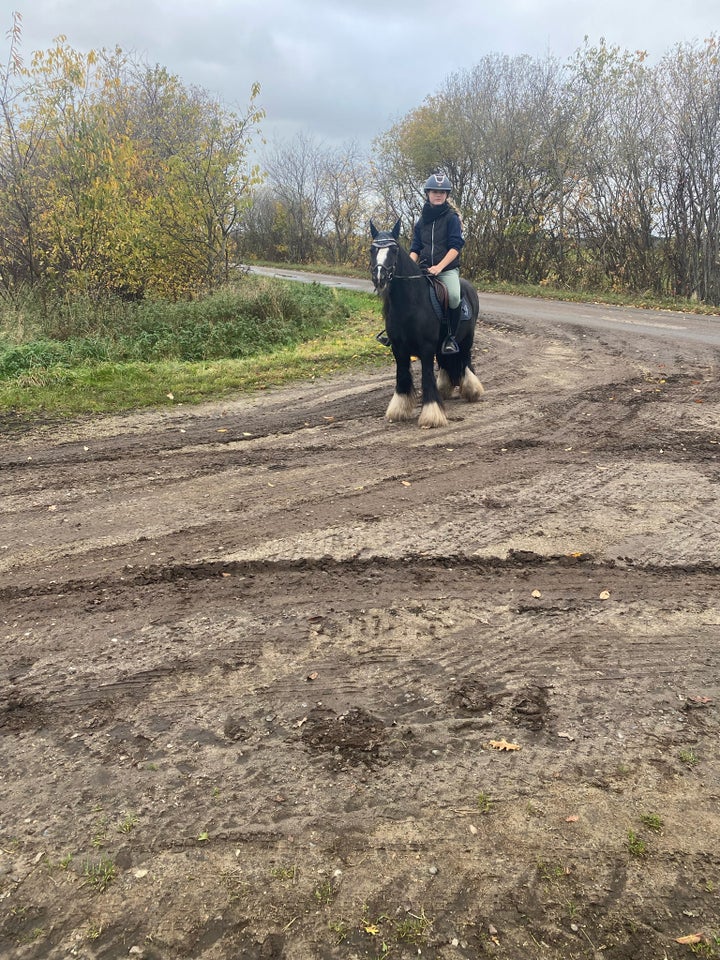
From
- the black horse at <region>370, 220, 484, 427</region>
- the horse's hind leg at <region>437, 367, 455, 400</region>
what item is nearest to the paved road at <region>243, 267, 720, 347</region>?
the horse's hind leg at <region>437, 367, 455, 400</region>

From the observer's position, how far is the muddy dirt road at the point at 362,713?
2131 millimetres

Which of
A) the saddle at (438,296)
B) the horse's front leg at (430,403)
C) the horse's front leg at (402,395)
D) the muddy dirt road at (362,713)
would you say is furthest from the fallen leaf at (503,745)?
the saddle at (438,296)

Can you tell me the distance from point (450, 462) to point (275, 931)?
15.8ft

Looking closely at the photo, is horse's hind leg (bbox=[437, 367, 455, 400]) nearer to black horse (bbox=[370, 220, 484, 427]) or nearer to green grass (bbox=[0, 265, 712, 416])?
black horse (bbox=[370, 220, 484, 427])

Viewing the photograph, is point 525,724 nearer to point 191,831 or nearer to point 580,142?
point 191,831

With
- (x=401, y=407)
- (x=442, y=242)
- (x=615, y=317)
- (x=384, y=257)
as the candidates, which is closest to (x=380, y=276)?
(x=384, y=257)

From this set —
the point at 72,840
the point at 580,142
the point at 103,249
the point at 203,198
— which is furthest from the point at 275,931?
the point at 580,142

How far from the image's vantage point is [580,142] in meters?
22.2

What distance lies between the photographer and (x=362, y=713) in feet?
Answer: 9.82

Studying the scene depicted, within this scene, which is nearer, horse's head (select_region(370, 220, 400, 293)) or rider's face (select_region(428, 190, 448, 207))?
horse's head (select_region(370, 220, 400, 293))

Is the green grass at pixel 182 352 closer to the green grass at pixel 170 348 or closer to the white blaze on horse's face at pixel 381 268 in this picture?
the green grass at pixel 170 348

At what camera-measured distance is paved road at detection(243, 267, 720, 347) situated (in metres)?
13.4

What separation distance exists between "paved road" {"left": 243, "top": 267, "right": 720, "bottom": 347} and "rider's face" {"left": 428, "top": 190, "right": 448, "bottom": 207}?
7307mm

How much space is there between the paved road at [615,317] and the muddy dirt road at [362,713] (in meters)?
8.55
